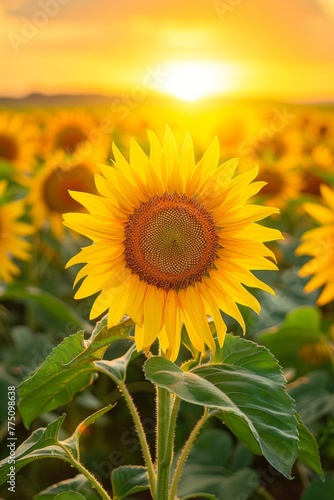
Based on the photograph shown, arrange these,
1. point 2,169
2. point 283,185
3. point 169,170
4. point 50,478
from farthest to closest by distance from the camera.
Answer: point 283,185
point 2,169
point 50,478
point 169,170

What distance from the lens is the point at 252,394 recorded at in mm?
1194

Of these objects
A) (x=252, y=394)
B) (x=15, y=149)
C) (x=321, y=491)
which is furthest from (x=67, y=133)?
(x=252, y=394)

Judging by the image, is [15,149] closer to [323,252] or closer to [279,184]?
[279,184]

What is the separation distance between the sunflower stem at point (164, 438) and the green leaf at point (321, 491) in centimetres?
100

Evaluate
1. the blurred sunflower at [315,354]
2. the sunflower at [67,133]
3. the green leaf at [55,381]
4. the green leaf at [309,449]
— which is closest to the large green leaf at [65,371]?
the green leaf at [55,381]

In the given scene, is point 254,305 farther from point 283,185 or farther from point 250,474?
point 283,185

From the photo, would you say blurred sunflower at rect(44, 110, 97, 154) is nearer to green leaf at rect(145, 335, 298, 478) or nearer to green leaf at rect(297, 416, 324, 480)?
green leaf at rect(297, 416, 324, 480)

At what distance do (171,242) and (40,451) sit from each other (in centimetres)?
40

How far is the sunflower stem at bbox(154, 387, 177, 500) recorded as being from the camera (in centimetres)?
131

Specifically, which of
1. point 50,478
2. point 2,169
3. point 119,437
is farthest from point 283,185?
point 50,478

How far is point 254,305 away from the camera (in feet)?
4.49

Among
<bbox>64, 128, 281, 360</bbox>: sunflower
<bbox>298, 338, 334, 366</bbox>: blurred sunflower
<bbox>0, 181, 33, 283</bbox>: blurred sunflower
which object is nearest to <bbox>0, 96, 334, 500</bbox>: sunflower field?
<bbox>64, 128, 281, 360</bbox>: sunflower

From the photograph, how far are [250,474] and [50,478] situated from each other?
49.4 inches

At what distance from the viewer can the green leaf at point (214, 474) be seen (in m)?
2.15
